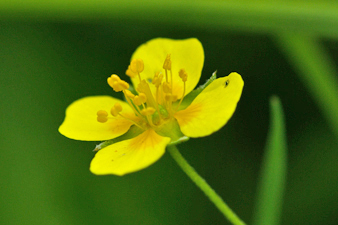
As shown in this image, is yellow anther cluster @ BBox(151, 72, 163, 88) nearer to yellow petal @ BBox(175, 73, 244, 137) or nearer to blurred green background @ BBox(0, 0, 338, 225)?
yellow petal @ BBox(175, 73, 244, 137)

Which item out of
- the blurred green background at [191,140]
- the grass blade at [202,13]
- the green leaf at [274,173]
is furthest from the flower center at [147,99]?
the grass blade at [202,13]

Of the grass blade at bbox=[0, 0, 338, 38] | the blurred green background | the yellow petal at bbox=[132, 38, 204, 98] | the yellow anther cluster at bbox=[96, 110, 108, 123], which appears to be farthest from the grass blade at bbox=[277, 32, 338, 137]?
the yellow anther cluster at bbox=[96, 110, 108, 123]

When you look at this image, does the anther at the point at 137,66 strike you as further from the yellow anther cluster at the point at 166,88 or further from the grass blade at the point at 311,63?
the grass blade at the point at 311,63

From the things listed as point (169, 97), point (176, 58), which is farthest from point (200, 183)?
point (176, 58)

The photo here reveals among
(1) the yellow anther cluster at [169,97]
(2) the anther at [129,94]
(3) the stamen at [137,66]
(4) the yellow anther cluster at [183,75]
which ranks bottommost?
(1) the yellow anther cluster at [169,97]

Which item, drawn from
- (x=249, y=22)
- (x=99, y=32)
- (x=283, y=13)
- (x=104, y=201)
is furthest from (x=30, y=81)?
(x=283, y=13)

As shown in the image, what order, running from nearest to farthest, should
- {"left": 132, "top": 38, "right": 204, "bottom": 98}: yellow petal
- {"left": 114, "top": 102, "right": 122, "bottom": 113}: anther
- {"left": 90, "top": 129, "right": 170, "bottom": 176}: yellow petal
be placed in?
{"left": 90, "top": 129, "right": 170, "bottom": 176}: yellow petal
{"left": 114, "top": 102, "right": 122, "bottom": 113}: anther
{"left": 132, "top": 38, "right": 204, "bottom": 98}: yellow petal

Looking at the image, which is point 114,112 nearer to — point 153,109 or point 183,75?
point 153,109
